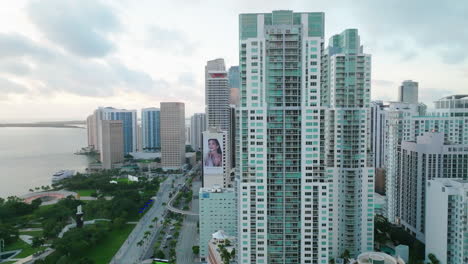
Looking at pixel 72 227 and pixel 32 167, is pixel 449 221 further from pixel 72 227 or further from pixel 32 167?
pixel 32 167

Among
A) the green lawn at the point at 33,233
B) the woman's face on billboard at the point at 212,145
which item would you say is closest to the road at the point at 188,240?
the woman's face on billboard at the point at 212,145

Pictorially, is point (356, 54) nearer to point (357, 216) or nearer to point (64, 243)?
point (357, 216)

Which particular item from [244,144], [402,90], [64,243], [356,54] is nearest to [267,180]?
[244,144]

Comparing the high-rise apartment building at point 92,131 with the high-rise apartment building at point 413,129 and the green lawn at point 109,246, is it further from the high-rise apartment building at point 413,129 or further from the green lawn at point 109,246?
the high-rise apartment building at point 413,129

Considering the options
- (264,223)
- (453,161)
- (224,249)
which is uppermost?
(453,161)

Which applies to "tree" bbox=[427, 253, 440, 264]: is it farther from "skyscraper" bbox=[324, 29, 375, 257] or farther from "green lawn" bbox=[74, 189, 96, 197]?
"green lawn" bbox=[74, 189, 96, 197]

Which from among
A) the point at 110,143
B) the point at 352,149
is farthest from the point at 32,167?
the point at 352,149

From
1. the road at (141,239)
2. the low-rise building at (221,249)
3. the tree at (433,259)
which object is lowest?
the road at (141,239)
